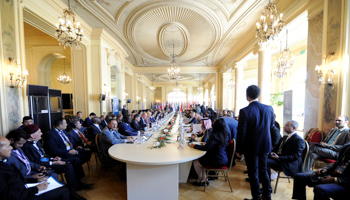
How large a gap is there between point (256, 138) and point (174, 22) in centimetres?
549

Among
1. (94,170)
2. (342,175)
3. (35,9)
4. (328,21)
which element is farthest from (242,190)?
(35,9)

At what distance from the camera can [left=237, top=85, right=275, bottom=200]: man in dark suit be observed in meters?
1.90

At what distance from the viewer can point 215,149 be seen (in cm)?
241

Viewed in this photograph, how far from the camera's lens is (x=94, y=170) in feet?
10.9

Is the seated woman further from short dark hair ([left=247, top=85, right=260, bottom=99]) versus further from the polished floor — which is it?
short dark hair ([left=247, top=85, right=260, bottom=99])

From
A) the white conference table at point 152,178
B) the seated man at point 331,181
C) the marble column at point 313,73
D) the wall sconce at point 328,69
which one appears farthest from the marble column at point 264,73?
the white conference table at point 152,178

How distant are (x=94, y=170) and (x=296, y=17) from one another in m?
6.44

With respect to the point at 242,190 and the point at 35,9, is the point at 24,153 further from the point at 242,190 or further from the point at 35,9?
the point at 35,9

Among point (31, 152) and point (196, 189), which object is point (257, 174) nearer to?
point (196, 189)

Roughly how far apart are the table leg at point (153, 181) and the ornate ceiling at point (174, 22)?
483cm

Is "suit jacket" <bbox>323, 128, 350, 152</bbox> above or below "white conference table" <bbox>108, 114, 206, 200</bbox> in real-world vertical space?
above

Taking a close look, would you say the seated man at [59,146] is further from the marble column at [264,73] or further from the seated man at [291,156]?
the marble column at [264,73]

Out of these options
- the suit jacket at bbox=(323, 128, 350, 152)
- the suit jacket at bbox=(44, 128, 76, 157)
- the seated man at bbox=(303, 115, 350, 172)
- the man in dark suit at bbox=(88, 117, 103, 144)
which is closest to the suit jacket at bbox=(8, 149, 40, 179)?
the suit jacket at bbox=(44, 128, 76, 157)

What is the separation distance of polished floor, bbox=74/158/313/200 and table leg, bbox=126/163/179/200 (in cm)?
40
